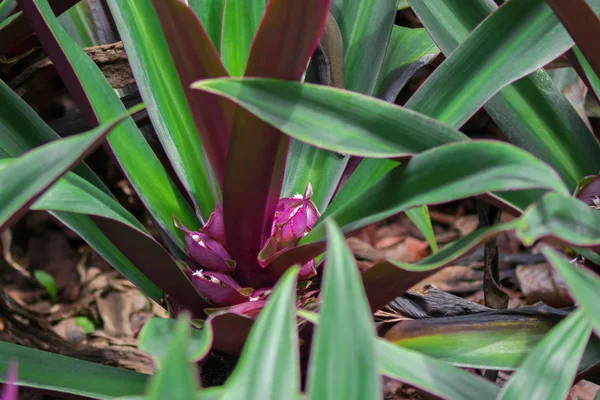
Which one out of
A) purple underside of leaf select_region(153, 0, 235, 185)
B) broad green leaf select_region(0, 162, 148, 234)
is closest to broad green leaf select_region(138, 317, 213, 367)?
broad green leaf select_region(0, 162, 148, 234)

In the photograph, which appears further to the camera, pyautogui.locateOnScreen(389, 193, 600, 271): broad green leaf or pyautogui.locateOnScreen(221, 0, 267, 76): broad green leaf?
pyautogui.locateOnScreen(221, 0, 267, 76): broad green leaf

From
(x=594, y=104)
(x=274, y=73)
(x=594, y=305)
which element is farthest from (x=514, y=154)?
(x=594, y=104)

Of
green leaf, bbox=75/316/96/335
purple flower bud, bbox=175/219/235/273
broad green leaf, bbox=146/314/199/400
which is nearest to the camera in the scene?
broad green leaf, bbox=146/314/199/400

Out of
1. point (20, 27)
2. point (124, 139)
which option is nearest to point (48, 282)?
point (20, 27)

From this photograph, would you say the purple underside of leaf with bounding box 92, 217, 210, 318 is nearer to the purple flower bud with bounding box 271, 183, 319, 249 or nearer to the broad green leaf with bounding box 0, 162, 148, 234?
the broad green leaf with bounding box 0, 162, 148, 234

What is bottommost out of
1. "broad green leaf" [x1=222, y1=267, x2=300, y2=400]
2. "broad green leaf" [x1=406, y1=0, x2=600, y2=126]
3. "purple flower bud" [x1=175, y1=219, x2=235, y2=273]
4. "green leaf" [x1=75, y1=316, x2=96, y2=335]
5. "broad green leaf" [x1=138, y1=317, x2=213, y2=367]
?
"broad green leaf" [x1=222, y1=267, x2=300, y2=400]

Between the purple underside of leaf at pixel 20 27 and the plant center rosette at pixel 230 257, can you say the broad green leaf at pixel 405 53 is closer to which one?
the plant center rosette at pixel 230 257

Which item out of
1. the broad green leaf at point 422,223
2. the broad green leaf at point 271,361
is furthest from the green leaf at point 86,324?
the broad green leaf at point 271,361

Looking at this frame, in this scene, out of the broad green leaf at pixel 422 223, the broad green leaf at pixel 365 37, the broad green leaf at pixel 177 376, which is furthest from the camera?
the broad green leaf at pixel 365 37
